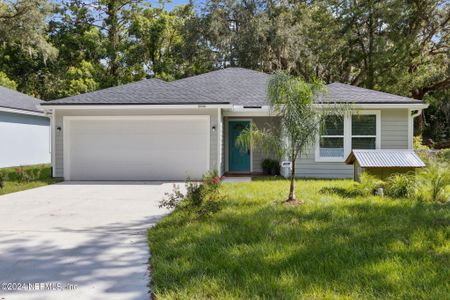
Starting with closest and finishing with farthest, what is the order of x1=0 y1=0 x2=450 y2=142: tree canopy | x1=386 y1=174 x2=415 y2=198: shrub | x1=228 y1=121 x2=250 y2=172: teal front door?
x1=386 y1=174 x2=415 y2=198: shrub
x1=228 y1=121 x2=250 y2=172: teal front door
x1=0 y1=0 x2=450 y2=142: tree canopy

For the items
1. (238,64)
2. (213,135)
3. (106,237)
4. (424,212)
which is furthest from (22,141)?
(424,212)

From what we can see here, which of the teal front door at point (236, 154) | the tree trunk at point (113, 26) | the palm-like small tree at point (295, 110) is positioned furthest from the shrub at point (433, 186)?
the tree trunk at point (113, 26)

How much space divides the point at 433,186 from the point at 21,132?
54.0 ft

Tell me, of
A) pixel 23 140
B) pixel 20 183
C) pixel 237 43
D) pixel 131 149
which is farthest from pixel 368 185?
pixel 237 43

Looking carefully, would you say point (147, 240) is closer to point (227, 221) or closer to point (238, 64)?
point (227, 221)

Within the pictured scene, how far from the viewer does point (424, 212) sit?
5.92 m

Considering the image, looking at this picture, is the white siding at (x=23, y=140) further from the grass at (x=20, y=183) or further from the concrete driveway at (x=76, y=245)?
the concrete driveway at (x=76, y=245)

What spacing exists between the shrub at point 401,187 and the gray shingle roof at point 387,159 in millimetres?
703

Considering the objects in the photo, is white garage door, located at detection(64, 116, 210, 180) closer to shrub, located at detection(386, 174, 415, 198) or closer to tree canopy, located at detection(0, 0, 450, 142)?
shrub, located at detection(386, 174, 415, 198)

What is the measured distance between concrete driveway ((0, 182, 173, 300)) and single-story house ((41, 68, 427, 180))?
369 cm

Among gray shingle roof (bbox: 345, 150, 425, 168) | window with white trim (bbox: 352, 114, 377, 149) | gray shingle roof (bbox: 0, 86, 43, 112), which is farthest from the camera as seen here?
gray shingle roof (bbox: 0, 86, 43, 112)

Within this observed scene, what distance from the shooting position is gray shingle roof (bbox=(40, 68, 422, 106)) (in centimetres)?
1220

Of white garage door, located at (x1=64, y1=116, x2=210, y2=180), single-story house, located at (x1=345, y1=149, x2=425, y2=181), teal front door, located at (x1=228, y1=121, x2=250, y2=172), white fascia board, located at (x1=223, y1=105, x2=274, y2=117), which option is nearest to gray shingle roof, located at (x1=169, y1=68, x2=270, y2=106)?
white fascia board, located at (x1=223, y1=105, x2=274, y2=117)

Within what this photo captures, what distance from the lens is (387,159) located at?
9.02 m
